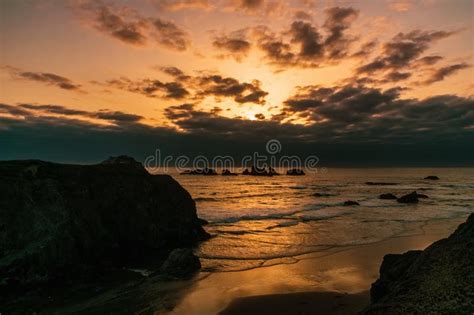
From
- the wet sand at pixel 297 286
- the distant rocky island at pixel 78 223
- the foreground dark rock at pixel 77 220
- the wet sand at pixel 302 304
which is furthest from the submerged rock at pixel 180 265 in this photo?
the wet sand at pixel 302 304

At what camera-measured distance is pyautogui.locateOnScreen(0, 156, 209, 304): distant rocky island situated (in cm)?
1027

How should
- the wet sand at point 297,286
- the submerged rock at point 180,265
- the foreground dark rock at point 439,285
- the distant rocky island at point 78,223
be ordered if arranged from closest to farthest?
the foreground dark rock at point 439,285 → the wet sand at point 297,286 → the distant rocky island at point 78,223 → the submerged rock at point 180,265

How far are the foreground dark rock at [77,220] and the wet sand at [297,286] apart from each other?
4.24m

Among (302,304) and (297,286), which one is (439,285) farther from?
(297,286)

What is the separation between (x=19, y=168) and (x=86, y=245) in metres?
3.73

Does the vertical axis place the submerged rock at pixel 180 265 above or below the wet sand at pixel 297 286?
above

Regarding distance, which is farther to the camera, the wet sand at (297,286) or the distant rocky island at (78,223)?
the distant rocky island at (78,223)

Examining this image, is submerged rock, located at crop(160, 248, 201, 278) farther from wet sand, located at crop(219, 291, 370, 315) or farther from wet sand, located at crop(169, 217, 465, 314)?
wet sand, located at crop(219, 291, 370, 315)

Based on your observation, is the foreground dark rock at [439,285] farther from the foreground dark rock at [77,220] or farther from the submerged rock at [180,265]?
the foreground dark rock at [77,220]

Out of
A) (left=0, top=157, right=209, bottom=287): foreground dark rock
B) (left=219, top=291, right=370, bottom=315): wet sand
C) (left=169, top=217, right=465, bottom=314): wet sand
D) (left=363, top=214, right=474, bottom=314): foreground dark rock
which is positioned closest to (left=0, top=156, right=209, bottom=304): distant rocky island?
(left=0, top=157, right=209, bottom=287): foreground dark rock

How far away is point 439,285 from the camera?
497 cm

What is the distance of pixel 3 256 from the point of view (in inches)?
397

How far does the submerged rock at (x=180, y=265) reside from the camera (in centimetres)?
1130

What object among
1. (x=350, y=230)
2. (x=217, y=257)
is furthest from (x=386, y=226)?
(x=217, y=257)
